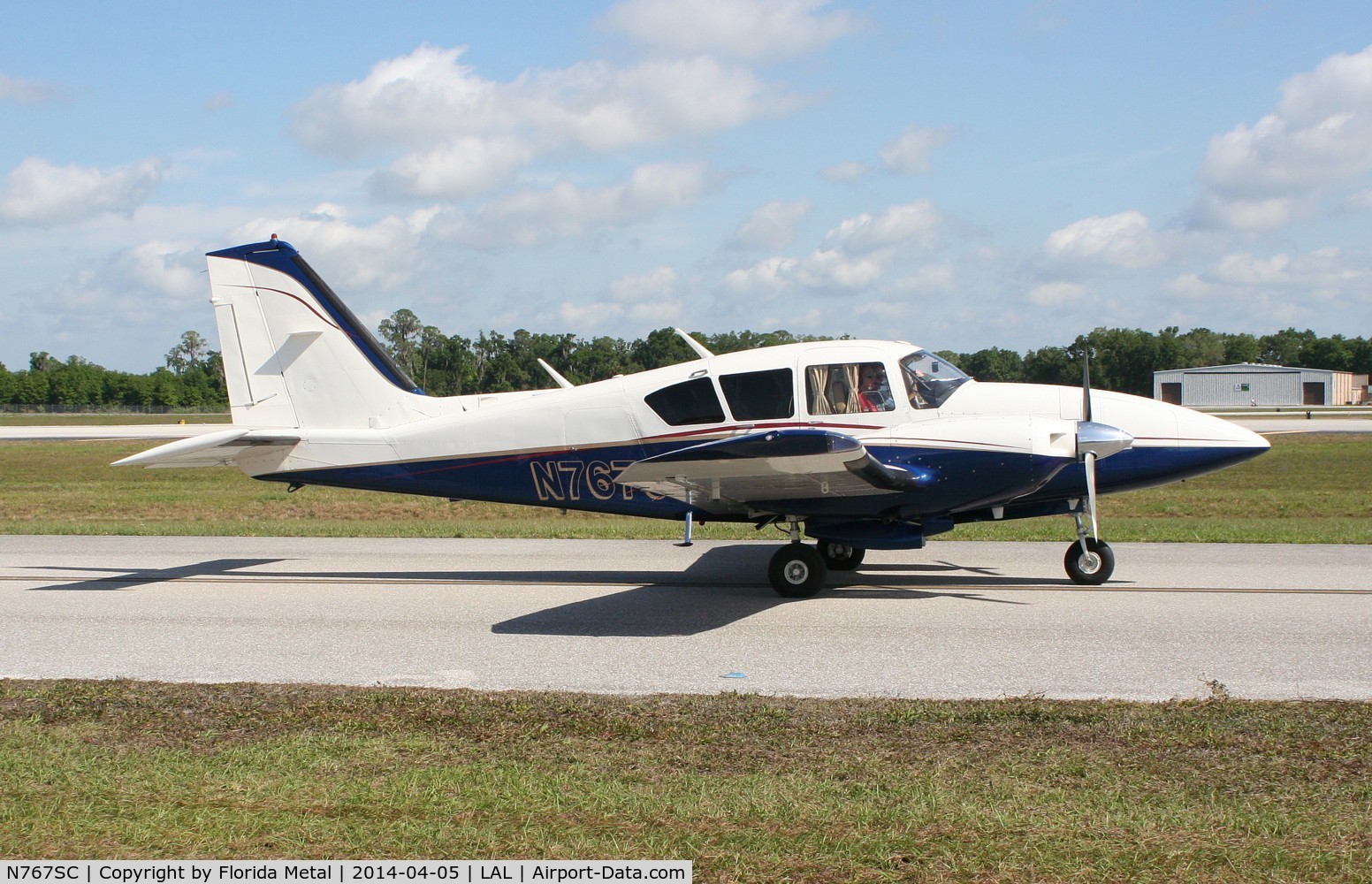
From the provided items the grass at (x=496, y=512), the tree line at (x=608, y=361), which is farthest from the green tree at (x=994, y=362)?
the grass at (x=496, y=512)

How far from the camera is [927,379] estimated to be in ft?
35.8

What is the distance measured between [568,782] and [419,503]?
20531mm

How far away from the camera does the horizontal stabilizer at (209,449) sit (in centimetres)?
1137

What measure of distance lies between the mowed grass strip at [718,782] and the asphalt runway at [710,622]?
90 cm

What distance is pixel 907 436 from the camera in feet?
34.8

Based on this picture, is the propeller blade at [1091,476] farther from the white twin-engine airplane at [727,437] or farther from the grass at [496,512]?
the grass at [496,512]

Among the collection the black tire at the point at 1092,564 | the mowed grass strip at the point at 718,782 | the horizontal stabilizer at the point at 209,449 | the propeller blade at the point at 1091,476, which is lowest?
the mowed grass strip at the point at 718,782

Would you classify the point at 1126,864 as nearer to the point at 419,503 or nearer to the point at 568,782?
the point at 568,782

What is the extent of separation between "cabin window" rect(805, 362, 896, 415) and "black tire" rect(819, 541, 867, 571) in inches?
92.7

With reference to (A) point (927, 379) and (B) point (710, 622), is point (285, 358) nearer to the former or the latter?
(B) point (710, 622)

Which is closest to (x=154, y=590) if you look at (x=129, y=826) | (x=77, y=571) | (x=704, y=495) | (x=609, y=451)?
(x=77, y=571)

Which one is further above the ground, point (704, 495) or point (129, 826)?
point (704, 495)

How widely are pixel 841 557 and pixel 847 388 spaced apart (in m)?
2.65

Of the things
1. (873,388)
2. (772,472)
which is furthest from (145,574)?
(873,388)
